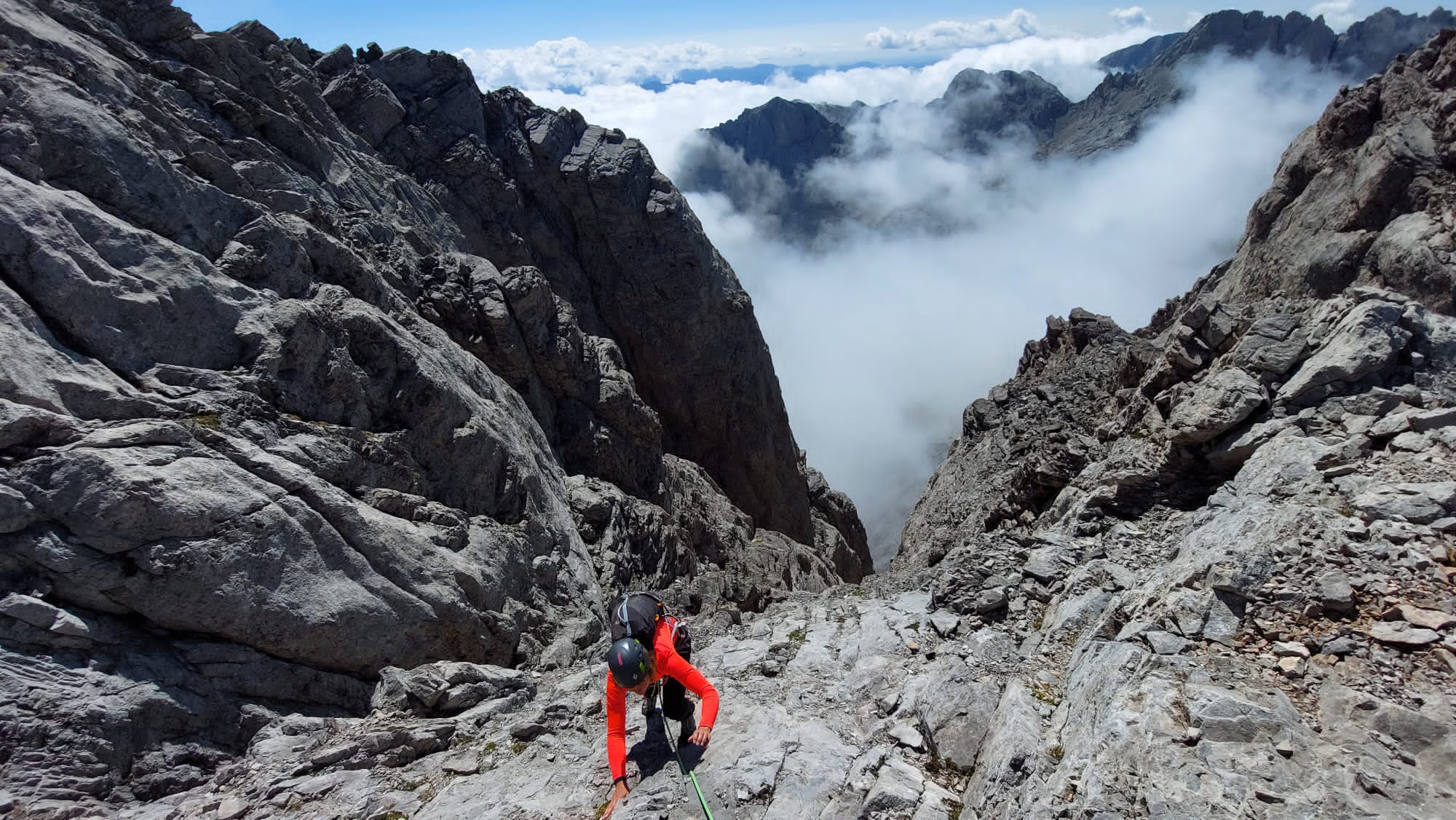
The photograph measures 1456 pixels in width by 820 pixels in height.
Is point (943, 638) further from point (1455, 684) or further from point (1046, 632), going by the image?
point (1455, 684)

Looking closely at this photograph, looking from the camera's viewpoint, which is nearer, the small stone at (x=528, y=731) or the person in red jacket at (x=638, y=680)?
the person in red jacket at (x=638, y=680)

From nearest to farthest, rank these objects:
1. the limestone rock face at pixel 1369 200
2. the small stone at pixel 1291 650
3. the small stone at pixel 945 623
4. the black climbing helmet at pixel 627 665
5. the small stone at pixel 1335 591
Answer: the small stone at pixel 1291 650 → the small stone at pixel 1335 591 → the black climbing helmet at pixel 627 665 → the small stone at pixel 945 623 → the limestone rock face at pixel 1369 200

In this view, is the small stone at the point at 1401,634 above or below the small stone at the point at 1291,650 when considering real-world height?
above

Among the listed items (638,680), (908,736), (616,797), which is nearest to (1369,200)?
(908,736)

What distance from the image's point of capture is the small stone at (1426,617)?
8.07m

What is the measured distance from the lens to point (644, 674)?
983 centimetres

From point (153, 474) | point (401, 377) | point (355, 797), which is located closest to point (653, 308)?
point (401, 377)

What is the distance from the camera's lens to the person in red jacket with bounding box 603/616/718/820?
9.76 m

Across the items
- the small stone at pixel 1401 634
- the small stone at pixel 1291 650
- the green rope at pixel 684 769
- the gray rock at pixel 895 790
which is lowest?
the green rope at pixel 684 769

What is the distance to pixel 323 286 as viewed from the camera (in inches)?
856

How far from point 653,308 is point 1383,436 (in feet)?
144

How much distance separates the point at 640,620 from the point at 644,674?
87 centimetres

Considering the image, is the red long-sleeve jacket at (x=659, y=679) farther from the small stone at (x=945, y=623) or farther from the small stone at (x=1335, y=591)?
the small stone at (x=1335, y=591)

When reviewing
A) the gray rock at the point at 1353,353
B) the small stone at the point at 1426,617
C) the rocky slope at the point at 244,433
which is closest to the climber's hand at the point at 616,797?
the rocky slope at the point at 244,433
